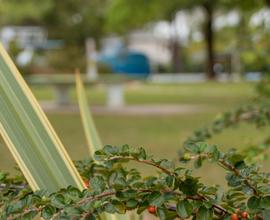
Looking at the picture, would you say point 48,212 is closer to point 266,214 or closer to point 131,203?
point 131,203

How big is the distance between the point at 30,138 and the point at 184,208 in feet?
1.41

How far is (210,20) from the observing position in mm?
33562

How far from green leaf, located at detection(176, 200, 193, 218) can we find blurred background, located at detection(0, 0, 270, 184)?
0.97 m

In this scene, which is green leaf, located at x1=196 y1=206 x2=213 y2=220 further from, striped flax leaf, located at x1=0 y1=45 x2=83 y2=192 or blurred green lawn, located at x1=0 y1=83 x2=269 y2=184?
blurred green lawn, located at x1=0 y1=83 x2=269 y2=184

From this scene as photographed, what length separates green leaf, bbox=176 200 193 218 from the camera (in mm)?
1406

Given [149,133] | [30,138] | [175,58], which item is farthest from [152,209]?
[175,58]

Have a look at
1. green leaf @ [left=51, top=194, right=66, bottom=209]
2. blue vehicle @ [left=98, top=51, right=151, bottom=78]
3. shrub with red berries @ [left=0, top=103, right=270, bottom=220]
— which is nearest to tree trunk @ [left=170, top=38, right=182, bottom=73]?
blue vehicle @ [left=98, top=51, right=151, bottom=78]

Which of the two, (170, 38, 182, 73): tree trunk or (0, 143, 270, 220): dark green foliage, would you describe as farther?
(170, 38, 182, 73): tree trunk

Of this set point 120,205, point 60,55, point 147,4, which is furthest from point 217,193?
point 60,55

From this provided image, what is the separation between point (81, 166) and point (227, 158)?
0.56 m

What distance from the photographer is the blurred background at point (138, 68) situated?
8.44 m

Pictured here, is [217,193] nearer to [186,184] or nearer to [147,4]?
[186,184]

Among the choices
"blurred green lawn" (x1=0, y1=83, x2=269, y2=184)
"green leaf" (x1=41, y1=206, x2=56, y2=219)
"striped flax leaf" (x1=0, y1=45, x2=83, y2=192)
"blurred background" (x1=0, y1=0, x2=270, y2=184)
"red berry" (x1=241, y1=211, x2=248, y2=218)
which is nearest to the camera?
"green leaf" (x1=41, y1=206, x2=56, y2=219)

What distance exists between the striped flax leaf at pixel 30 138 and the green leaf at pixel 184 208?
0.35 m
